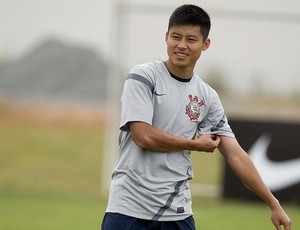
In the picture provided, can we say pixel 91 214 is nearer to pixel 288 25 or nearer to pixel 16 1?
pixel 288 25

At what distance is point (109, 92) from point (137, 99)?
1195 cm

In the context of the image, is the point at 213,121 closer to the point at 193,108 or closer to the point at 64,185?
the point at 193,108

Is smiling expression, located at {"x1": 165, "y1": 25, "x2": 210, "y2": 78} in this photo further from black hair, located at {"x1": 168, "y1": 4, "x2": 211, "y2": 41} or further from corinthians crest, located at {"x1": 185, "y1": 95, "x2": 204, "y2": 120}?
corinthians crest, located at {"x1": 185, "y1": 95, "x2": 204, "y2": 120}

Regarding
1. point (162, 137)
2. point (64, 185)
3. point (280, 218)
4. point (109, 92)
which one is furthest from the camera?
point (109, 92)

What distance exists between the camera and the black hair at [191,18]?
17.4 feet

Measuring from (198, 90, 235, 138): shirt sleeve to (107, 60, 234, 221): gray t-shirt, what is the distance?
0.15 meters

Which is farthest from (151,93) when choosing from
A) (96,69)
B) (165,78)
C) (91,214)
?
(96,69)

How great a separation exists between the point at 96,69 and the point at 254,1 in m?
9.24

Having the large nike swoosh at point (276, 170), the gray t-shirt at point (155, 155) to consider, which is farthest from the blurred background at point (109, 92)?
the gray t-shirt at point (155, 155)

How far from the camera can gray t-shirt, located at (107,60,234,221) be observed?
205 inches

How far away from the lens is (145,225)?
524cm

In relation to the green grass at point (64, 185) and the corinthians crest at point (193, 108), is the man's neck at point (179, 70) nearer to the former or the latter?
the corinthians crest at point (193, 108)

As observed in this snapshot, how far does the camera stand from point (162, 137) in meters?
5.14

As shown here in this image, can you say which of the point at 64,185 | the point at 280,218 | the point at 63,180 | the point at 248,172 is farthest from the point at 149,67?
the point at 63,180
